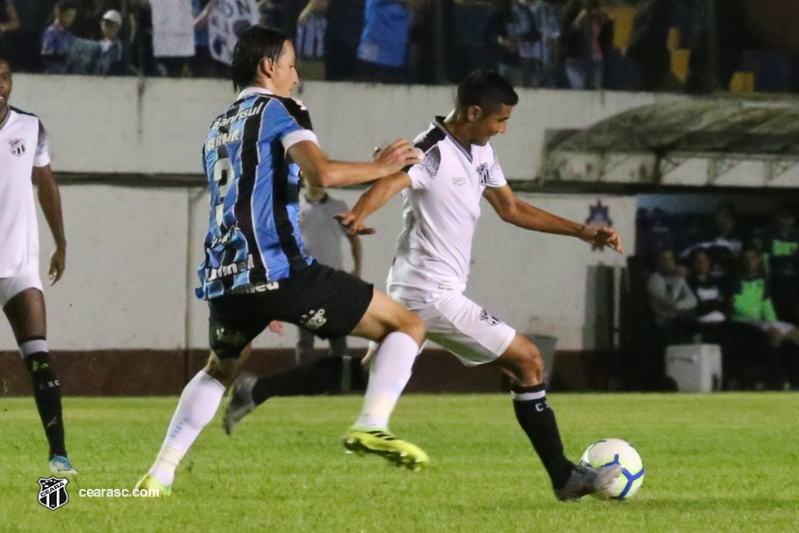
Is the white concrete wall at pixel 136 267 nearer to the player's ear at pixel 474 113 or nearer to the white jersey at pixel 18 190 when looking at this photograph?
the white jersey at pixel 18 190

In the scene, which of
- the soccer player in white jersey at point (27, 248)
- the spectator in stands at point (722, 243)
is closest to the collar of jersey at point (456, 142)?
the soccer player in white jersey at point (27, 248)

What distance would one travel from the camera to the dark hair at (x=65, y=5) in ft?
65.1

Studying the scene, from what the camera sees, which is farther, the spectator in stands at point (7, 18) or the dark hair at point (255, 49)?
the spectator in stands at point (7, 18)

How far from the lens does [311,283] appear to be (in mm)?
6523

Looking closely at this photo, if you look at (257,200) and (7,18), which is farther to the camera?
(7,18)

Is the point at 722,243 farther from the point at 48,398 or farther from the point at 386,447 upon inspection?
the point at 386,447

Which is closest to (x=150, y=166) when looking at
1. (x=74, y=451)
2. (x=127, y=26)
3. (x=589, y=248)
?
(x=127, y=26)

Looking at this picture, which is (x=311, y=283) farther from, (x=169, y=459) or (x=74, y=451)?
(x=74, y=451)

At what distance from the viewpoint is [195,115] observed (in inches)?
802

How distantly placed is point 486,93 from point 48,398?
2.55 meters

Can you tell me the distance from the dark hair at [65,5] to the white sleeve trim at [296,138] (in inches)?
554

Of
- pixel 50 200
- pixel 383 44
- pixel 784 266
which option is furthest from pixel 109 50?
pixel 50 200

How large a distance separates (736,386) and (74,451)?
12404 mm

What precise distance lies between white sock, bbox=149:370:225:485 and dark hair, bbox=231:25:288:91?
127 cm
